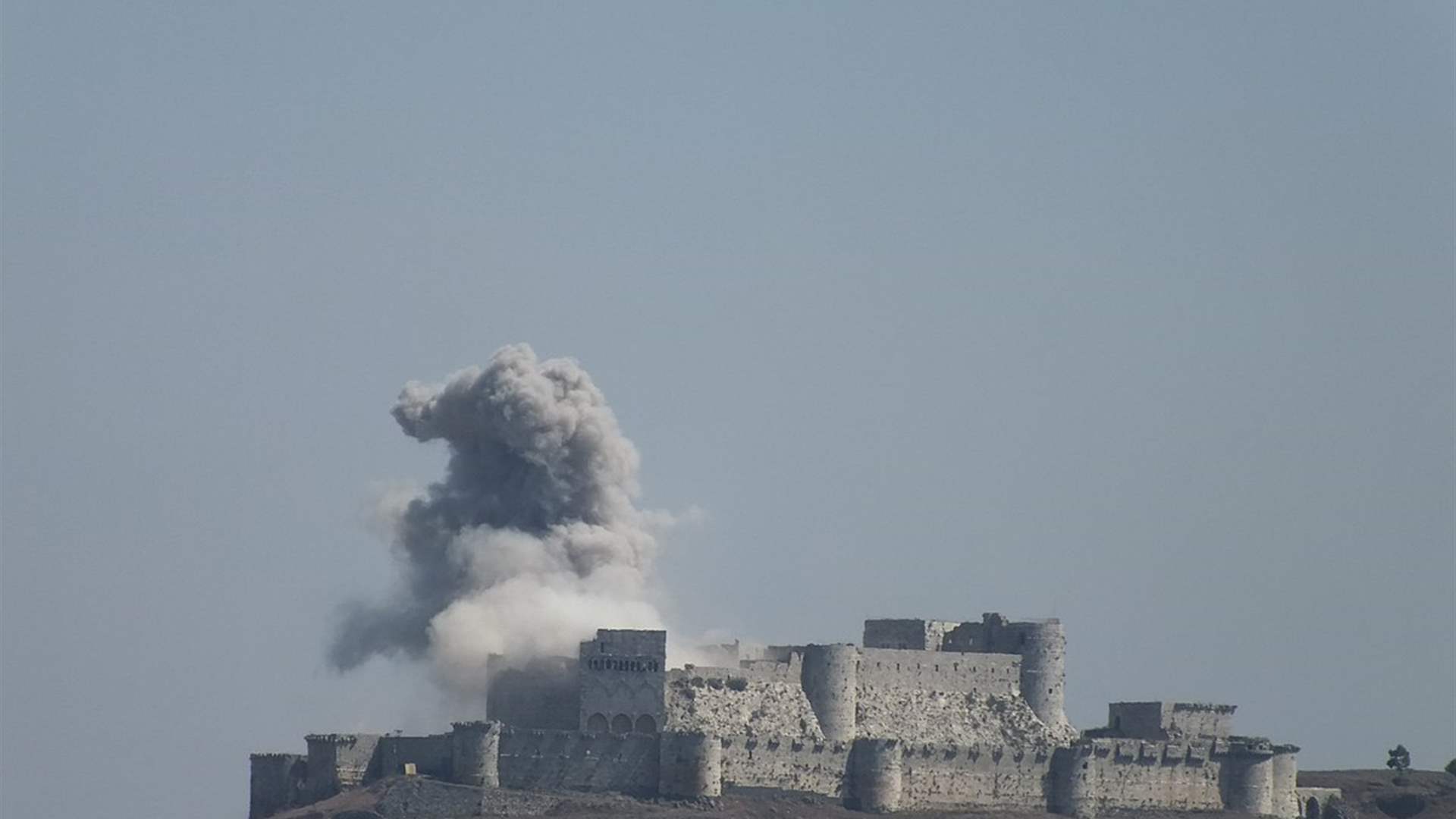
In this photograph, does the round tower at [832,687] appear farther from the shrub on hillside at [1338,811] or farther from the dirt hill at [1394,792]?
the dirt hill at [1394,792]

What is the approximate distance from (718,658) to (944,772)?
10.8 m

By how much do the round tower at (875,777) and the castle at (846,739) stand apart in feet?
0.22

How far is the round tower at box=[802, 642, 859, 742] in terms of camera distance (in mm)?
167875

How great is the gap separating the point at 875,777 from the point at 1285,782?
73.3 ft

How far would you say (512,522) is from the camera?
574ft

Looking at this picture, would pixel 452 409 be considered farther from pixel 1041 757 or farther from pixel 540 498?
A: pixel 1041 757

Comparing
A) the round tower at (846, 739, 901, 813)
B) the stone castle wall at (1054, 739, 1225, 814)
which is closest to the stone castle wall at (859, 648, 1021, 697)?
the stone castle wall at (1054, 739, 1225, 814)

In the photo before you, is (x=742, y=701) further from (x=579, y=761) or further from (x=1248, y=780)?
(x=1248, y=780)

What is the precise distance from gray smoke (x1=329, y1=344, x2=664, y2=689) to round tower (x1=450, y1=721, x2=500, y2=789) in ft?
27.8

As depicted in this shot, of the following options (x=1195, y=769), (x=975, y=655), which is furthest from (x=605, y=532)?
(x=1195, y=769)

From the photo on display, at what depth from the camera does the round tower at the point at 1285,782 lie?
177125 millimetres

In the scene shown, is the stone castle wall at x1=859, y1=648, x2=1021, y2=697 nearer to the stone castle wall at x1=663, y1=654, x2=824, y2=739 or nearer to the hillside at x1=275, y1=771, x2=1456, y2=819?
the stone castle wall at x1=663, y1=654, x2=824, y2=739

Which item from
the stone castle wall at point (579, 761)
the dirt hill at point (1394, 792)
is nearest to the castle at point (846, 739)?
the stone castle wall at point (579, 761)

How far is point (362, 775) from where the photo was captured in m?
162
